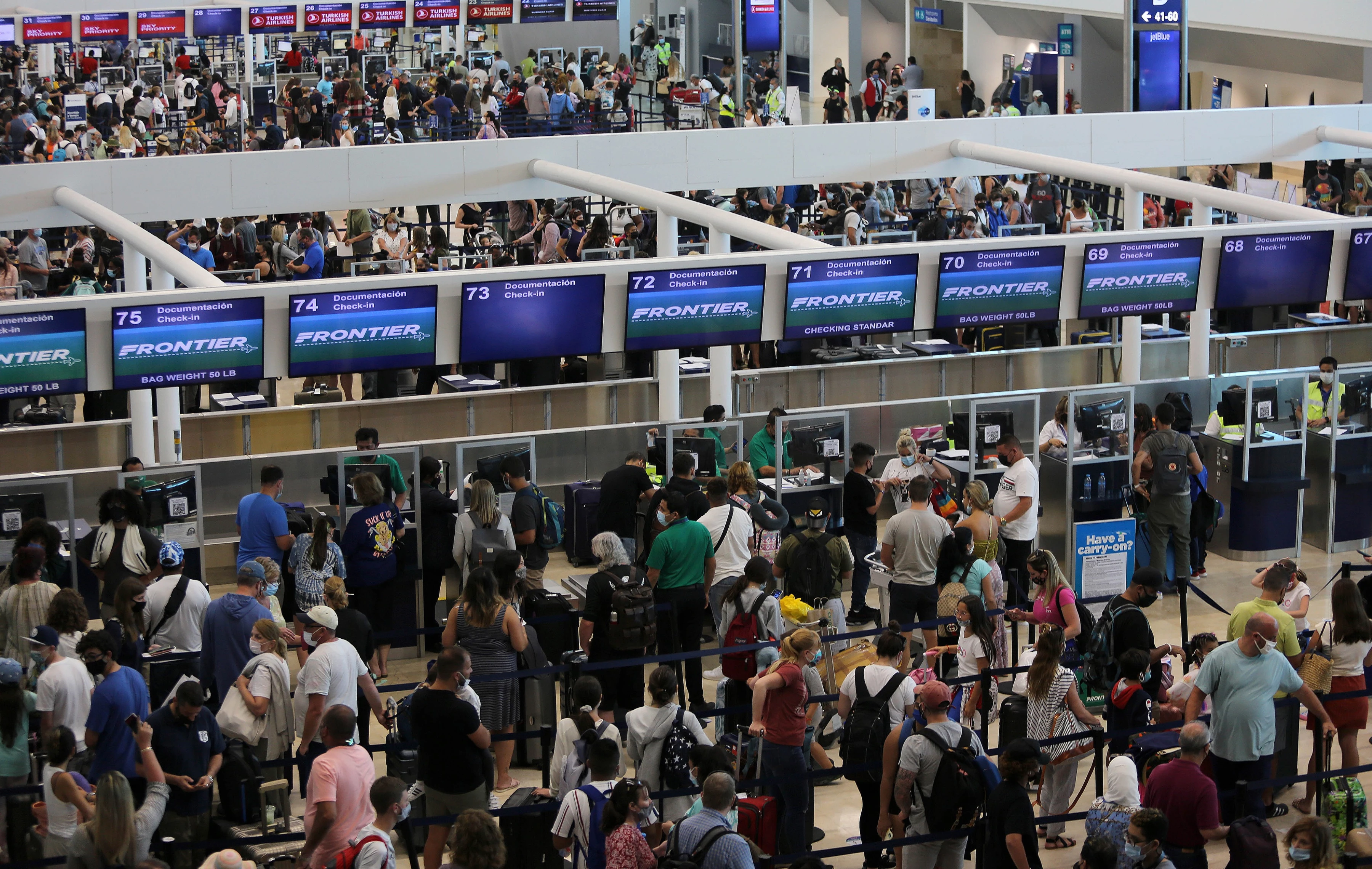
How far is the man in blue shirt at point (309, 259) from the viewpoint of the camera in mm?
18266

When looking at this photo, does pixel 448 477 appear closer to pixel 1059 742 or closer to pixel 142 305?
pixel 142 305

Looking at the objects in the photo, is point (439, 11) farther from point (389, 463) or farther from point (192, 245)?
point (389, 463)

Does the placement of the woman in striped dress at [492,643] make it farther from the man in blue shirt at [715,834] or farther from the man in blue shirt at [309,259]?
the man in blue shirt at [309,259]

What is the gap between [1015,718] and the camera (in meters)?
8.01

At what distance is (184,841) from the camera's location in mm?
7016

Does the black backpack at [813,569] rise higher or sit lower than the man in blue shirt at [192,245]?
lower

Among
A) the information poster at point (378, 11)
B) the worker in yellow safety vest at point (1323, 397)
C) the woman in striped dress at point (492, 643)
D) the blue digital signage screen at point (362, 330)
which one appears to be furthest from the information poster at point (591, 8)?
the woman in striped dress at point (492, 643)

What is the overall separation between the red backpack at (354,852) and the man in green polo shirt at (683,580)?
10.6ft

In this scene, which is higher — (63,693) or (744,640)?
(63,693)

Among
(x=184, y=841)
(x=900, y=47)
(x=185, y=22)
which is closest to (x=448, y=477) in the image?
(x=184, y=841)

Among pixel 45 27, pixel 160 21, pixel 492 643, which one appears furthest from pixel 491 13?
pixel 492 643

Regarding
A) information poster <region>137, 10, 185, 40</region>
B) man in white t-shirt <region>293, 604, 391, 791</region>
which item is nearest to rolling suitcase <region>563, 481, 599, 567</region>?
man in white t-shirt <region>293, 604, 391, 791</region>

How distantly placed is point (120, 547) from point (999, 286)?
6.01 m

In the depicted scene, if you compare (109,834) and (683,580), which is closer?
(109,834)
